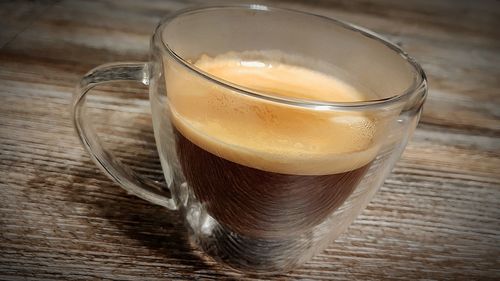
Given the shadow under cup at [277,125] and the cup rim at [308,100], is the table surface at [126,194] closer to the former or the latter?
the shadow under cup at [277,125]

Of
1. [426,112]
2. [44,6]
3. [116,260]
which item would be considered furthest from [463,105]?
[44,6]

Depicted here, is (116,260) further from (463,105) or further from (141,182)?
(463,105)

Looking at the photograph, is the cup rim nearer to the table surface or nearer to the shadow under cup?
the shadow under cup

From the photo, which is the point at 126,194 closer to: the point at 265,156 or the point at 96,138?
the point at 96,138

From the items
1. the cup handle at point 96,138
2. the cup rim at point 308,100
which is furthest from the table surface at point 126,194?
the cup rim at point 308,100

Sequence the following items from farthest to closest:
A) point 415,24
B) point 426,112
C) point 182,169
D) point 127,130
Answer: point 415,24 → point 426,112 → point 127,130 → point 182,169

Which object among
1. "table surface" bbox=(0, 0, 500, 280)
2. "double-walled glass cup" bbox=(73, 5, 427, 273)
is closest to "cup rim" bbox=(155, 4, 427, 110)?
"double-walled glass cup" bbox=(73, 5, 427, 273)
